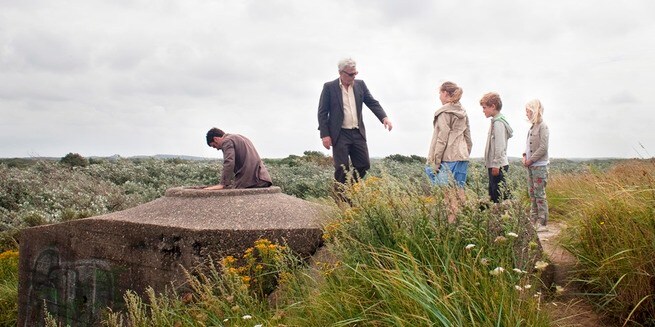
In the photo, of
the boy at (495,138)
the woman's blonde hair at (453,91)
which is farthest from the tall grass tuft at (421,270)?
the boy at (495,138)

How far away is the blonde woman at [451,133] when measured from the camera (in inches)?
276

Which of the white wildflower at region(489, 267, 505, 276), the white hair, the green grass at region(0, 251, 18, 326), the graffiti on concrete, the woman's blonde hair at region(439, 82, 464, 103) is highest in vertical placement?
the white hair

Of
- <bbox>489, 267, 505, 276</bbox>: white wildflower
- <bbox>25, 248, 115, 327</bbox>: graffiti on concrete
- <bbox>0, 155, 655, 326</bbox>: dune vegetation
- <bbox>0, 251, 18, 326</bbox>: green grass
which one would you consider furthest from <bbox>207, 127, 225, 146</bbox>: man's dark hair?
<bbox>489, 267, 505, 276</bbox>: white wildflower

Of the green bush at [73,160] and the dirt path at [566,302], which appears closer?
the dirt path at [566,302]

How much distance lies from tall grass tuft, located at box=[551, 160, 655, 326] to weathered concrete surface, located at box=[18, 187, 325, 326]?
7.33 ft

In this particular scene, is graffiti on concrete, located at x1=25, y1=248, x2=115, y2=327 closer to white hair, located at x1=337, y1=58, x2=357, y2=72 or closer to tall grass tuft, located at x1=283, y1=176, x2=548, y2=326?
tall grass tuft, located at x1=283, y1=176, x2=548, y2=326

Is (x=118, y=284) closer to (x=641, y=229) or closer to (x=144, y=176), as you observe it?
(x=641, y=229)

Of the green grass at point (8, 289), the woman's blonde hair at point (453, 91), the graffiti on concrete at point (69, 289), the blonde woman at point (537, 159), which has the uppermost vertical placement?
the woman's blonde hair at point (453, 91)

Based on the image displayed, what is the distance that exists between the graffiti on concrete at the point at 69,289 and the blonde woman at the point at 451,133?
365cm

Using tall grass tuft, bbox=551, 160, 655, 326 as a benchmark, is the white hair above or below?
above

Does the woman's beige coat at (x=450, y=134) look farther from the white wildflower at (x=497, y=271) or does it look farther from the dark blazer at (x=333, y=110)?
the white wildflower at (x=497, y=271)

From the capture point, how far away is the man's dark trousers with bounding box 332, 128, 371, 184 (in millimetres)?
7594

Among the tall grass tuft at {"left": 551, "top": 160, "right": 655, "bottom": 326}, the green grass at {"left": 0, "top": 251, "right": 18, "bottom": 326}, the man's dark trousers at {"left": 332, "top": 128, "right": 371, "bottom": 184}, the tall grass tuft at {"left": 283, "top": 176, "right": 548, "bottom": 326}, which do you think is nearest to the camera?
the tall grass tuft at {"left": 283, "top": 176, "right": 548, "bottom": 326}

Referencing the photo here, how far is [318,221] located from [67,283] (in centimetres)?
284
